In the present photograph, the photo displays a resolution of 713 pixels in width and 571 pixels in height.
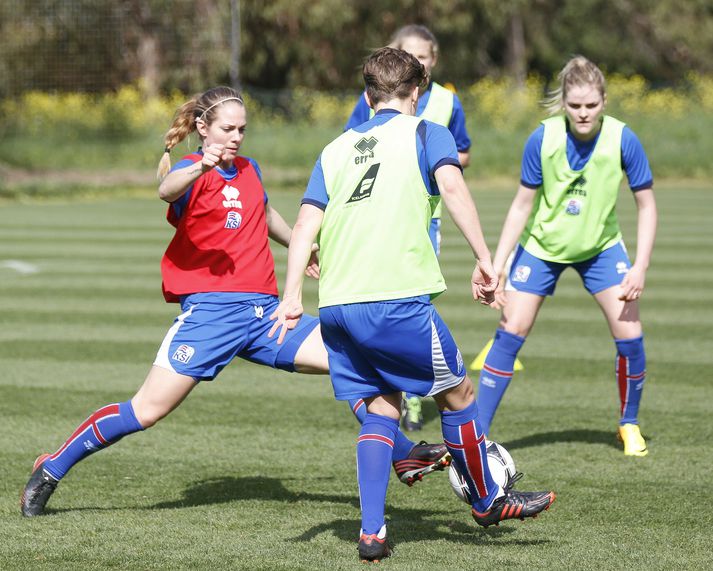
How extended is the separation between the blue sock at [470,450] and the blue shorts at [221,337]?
0.93 metres

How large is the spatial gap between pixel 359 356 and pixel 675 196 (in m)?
19.9

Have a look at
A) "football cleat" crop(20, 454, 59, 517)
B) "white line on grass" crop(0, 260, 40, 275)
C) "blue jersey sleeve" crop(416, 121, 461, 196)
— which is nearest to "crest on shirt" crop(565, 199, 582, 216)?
"blue jersey sleeve" crop(416, 121, 461, 196)

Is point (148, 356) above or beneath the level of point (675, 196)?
above

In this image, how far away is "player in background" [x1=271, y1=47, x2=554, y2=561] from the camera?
181 inches

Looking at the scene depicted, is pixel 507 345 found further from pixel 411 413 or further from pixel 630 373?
pixel 411 413

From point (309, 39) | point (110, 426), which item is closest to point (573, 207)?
point (110, 426)

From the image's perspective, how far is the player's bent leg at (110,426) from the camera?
5316 mm

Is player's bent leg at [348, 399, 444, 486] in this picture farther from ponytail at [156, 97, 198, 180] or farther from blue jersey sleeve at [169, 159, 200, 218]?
ponytail at [156, 97, 198, 180]

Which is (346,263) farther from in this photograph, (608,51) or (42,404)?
(608,51)

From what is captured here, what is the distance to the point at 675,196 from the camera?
23.5 metres

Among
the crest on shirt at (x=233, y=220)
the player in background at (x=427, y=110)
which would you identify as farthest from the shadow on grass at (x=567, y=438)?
the crest on shirt at (x=233, y=220)

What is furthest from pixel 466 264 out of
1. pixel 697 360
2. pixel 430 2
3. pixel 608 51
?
pixel 608 51

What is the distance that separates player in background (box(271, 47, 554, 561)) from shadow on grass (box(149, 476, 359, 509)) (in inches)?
44.5

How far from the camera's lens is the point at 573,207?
21.6 feet
